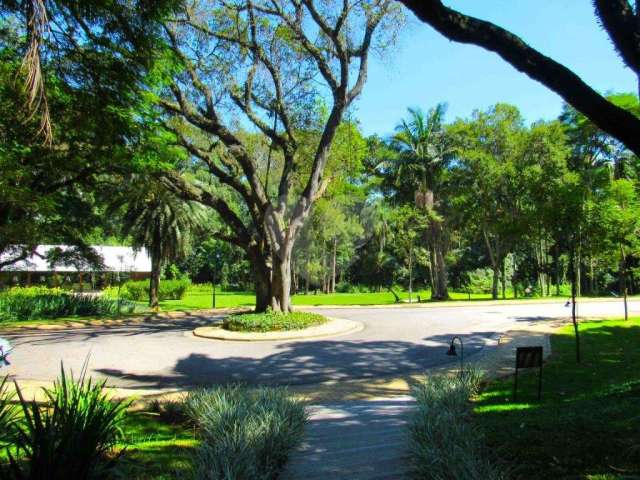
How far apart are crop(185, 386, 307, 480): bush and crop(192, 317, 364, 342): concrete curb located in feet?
31.9

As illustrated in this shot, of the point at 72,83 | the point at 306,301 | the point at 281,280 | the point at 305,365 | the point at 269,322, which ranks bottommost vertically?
the point at 305,365

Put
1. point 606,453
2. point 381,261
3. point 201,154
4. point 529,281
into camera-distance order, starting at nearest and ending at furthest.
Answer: point 606,453 < point 201,154 < point 529,281 < point 381,261

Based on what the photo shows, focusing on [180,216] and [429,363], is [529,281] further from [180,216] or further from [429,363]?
[429,363]

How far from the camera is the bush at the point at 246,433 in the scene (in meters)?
3.63

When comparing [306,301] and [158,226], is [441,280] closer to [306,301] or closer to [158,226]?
[306,301]

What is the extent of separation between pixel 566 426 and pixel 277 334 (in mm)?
12592

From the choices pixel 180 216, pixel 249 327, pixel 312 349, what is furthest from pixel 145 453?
pixel 180 216

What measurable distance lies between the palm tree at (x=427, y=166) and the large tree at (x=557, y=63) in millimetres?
32095

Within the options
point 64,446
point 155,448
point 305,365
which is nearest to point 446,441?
point 64,446

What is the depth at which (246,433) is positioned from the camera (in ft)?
14.0

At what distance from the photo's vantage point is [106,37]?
6891 millimetres

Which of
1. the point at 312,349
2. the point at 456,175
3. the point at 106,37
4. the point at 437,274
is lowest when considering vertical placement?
the point at 312,349

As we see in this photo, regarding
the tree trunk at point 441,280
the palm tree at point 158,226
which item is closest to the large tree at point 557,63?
the palm tree at point 158,226

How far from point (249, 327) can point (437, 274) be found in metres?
22.5
